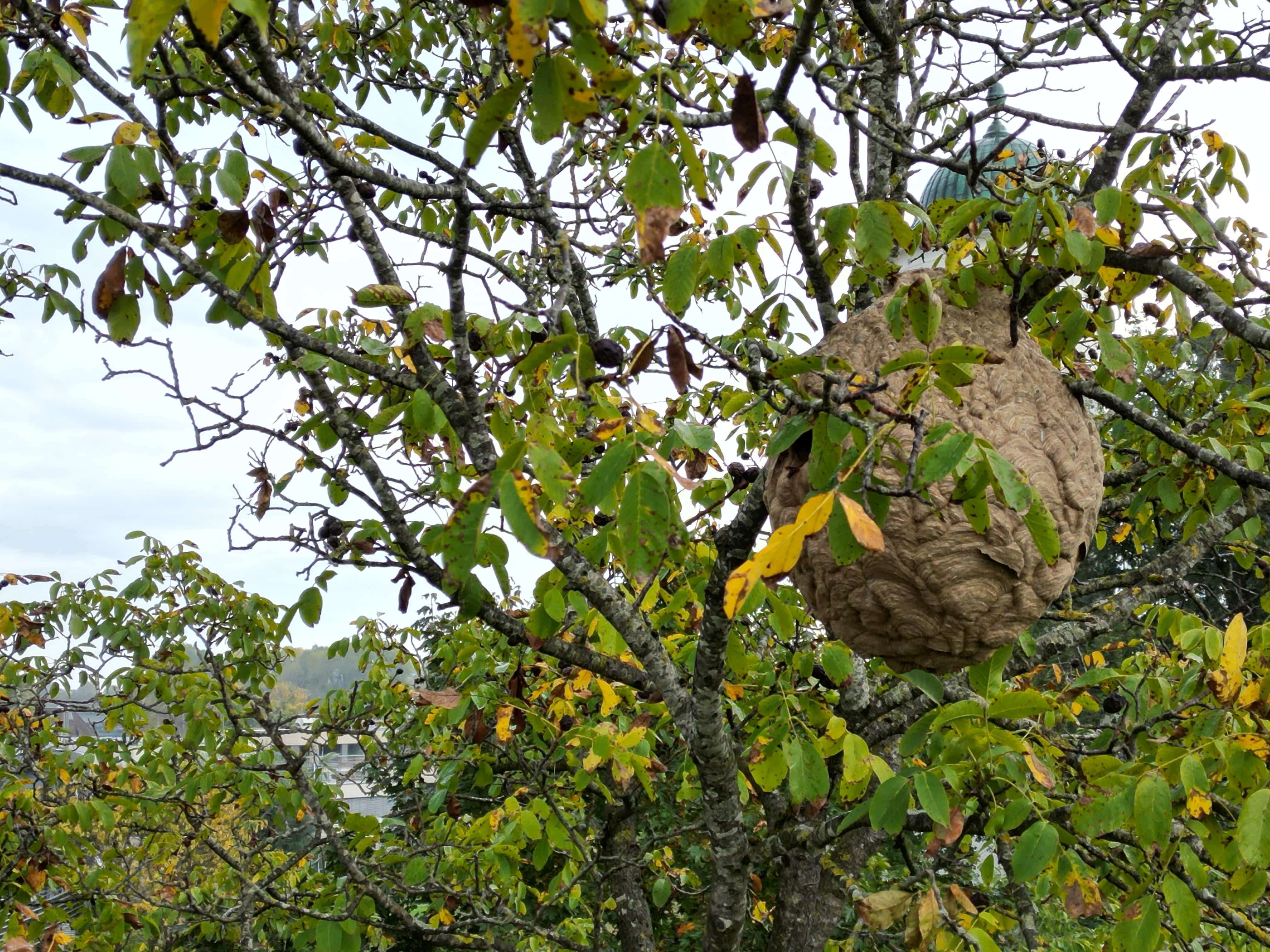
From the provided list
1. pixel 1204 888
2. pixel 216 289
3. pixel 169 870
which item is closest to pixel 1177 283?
pixel 1204 888

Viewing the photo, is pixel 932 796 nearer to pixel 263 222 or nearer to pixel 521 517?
pixel 521 517

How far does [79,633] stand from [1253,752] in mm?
5911

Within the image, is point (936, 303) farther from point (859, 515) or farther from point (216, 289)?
point (216, 289)

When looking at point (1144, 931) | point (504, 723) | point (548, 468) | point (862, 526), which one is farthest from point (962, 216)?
point (504, 723)

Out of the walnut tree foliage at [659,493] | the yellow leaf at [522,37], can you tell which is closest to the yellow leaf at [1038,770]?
the walnut tree foliage at [659,493]

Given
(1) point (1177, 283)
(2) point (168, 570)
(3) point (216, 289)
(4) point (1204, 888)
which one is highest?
(2) point (168, 570)

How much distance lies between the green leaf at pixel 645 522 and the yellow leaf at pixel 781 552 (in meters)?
0.25

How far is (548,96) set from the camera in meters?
1.15

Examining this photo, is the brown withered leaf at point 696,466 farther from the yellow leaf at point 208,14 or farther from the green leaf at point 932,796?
the yellow leaf at point 208,14

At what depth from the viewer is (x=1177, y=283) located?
2184 millimetres

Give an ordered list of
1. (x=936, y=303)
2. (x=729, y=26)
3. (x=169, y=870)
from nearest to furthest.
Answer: (x=729, y=26) < (x=936, y=303) < (x=169, y=870)

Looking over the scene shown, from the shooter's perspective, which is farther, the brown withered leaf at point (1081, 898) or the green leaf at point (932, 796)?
the brown withered leaf at point (1081, 898)

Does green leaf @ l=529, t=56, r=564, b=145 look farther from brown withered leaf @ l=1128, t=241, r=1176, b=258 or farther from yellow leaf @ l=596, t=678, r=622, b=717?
yellow leaf @ l=596, t=678, r=622, b=717

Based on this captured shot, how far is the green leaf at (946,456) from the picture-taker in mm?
1334
